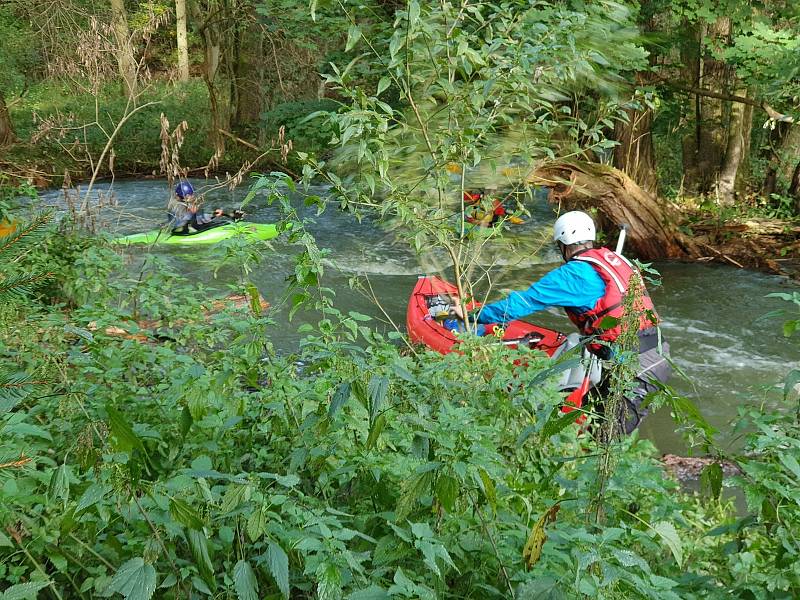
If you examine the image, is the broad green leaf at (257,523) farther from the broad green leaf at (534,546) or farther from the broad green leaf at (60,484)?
the broad green leaf at (534,546)

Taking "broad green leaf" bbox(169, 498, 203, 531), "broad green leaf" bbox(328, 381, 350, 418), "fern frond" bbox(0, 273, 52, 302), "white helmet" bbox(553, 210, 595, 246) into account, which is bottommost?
"white helmet" bbox(553, 210, 595, 246)

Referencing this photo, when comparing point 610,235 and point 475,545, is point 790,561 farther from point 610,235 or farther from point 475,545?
point 610,235

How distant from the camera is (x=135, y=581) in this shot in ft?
4.54

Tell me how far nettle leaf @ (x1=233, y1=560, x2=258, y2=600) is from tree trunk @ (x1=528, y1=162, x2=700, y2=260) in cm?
674

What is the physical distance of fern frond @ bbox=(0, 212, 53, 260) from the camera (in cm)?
144

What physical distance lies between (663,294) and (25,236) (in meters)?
8.52

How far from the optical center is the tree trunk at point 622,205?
8445 mm

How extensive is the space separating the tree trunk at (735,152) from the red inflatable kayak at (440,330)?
→ 793 centimetres

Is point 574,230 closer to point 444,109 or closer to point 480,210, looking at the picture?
point 480,210

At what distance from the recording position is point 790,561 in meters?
1.78

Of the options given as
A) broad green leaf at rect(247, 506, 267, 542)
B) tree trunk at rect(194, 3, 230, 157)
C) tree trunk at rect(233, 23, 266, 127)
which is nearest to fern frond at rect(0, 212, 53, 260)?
broad green leaf at rect(247, 506, 267, 542)

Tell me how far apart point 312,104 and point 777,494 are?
434 inches

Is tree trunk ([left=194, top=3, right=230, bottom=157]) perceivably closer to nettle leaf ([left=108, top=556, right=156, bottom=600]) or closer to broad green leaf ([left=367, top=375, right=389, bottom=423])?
broad green leaf ([left=367, top=375, right=389, bottom=423])

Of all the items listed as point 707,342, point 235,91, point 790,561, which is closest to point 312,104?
point 707,342
